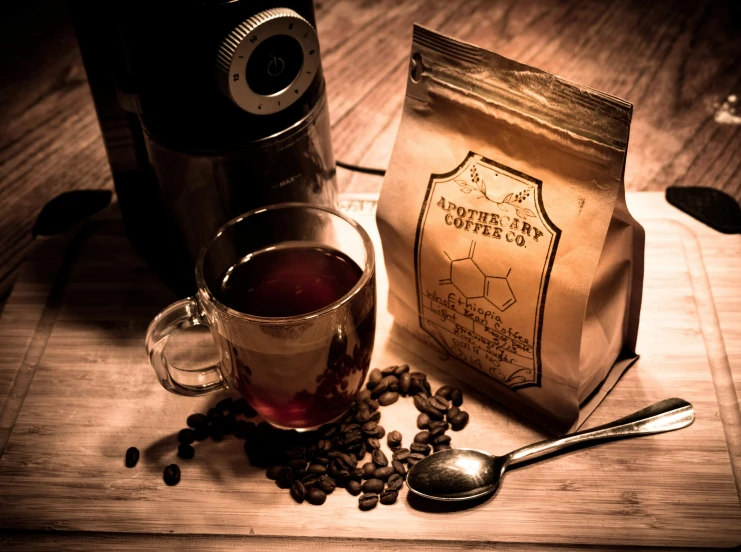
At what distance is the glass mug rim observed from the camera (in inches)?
28.5

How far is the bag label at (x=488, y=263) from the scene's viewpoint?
74cm

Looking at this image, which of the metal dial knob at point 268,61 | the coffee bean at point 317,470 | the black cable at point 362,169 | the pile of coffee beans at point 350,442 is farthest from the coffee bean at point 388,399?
the black cable at point 362,169

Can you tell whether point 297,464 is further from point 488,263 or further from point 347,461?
point 488,263

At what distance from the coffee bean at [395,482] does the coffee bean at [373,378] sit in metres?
0.12

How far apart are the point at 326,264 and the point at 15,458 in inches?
15.6

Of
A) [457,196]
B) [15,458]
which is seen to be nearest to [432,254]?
[457,196]

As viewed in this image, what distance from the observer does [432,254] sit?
2.68ft

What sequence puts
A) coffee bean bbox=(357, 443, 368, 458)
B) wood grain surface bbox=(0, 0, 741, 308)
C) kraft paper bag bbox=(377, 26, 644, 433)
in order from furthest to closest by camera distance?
wood grain surface bbox=(0, 0, 741, 308) < coffee bean bbox=(357, 443, 368, 458) < kraft paper bag bbox=(377, 26, 644, 433)

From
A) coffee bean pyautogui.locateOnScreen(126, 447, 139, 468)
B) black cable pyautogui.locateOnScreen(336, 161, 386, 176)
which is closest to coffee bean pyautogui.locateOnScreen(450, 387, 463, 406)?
coffee bean pyautogui.locateOnScreen(126, 447, 139, 468)

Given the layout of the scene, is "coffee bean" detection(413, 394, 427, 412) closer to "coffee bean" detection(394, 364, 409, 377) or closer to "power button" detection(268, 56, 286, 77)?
"coffee bean" detection(394, 364, 409, 377)

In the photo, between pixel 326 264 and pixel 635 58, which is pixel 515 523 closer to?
pixel 326 264

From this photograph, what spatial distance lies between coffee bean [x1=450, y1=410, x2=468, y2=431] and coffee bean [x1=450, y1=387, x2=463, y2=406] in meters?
0.02

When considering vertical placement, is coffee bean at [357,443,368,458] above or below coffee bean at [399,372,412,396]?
below

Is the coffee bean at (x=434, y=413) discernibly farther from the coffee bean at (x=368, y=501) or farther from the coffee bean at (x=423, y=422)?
the coffee bean at (x=368, y=501)
